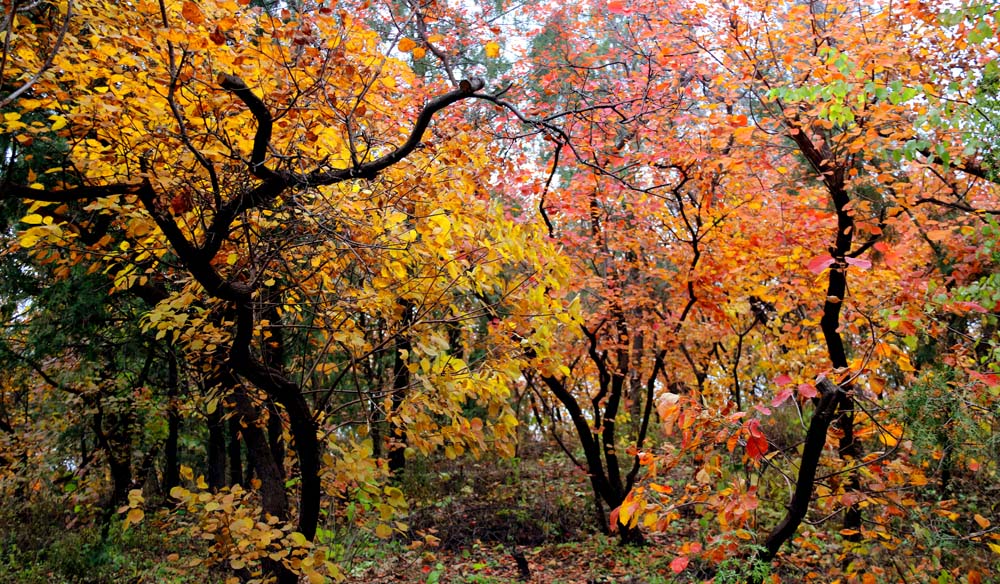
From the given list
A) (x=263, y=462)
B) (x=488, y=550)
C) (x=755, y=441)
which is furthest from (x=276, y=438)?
(x=755, y=441)

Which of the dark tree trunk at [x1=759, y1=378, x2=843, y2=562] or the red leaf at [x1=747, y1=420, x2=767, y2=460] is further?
the dark tree trunk at [x1=759, y1=378, x2=843, y2=562]

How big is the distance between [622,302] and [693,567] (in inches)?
115

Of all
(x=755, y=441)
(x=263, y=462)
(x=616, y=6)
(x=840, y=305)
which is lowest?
(x=755, y=441)

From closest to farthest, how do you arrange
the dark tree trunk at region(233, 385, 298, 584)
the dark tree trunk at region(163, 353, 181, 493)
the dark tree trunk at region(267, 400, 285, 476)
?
the dark tree trunk at region(233, 385, 298, 584)
the dark tree trunk at region(267, 400, 285, 476)
the dark tree trunk at region(163, 353, 181, 493)

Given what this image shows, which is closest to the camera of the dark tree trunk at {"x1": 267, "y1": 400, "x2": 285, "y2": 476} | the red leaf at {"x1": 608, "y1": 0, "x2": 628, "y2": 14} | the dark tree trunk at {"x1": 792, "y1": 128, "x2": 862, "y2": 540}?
the dark tree trunk at {"x1": 792, "y1": 128, "x2": 862, "y2": 540}

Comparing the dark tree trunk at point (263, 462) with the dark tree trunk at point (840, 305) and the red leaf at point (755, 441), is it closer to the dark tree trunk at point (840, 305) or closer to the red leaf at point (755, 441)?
the red leaf at point (755, 441)

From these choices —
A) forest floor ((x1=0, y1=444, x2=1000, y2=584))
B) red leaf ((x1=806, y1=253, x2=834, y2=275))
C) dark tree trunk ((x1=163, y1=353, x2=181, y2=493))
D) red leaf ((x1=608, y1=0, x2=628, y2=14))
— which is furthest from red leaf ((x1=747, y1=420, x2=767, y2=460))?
dark tree trunk ((x1=163, y1=353, x2=181, y2=493))

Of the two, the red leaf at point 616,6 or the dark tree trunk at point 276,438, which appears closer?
the dark tree trunk at point 276,438

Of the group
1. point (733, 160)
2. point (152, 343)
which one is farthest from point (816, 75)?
point (152, 343)

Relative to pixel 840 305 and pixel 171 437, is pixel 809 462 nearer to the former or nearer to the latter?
pixel 840 305

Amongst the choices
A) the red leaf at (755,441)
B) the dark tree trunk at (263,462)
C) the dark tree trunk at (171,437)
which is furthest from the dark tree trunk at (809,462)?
the dark tree trunk at (171,437)

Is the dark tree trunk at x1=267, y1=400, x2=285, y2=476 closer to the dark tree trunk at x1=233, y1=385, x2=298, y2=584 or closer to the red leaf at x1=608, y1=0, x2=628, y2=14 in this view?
the dark tree trunk at x1=233, y1=385, x2=298, y2=584

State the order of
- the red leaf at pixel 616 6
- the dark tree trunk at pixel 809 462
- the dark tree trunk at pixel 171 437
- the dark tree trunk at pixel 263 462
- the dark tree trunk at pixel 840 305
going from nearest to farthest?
1. the dark tree trunk at pixel 809 462
2. the dark tree trunk at pixel 840 305
3. the dark tree trunk at pixel 263 462
4. the red leaf at pixel 616 6
5. the dark tree trunk at pixel 171 437

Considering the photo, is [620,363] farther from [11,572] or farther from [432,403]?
[11,572]
